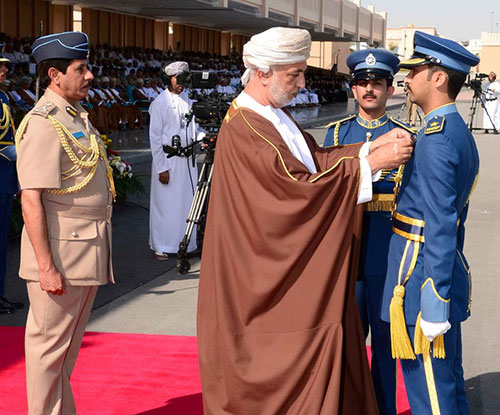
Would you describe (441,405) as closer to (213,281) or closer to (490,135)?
(213,281)

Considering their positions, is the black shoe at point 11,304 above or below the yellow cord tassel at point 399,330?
below

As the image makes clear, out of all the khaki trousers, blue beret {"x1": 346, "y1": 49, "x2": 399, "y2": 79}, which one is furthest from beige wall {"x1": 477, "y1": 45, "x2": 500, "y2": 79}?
the khaki trousers

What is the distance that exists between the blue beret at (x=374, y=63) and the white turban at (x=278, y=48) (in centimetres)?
116

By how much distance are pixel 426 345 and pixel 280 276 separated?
24.5 inches

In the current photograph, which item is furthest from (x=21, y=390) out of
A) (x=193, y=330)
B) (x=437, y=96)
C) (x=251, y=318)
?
(x=437, y=96)

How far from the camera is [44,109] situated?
3.69 meters

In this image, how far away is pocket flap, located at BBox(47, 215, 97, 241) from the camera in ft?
12.2

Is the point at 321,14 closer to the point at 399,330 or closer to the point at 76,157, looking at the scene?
the point at 76,157

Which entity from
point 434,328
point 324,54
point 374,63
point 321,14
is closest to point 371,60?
point 374,63

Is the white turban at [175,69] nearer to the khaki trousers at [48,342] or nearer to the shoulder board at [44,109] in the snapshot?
the shoulder board at [44,109]

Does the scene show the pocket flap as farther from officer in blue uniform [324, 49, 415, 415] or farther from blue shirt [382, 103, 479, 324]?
blue shirt [382, 103, 479, 324]

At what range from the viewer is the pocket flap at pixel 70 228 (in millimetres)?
3717

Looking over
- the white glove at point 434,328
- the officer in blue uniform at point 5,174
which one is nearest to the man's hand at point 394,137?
the white glove at point 434,328

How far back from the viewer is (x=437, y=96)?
3211mm
